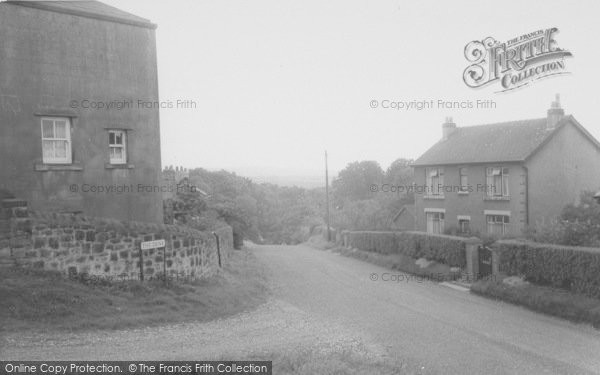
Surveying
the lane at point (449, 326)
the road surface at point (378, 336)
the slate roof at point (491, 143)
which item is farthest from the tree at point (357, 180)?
the road surface at point (378, 336)

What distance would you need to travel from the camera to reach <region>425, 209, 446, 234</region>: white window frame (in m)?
36.2

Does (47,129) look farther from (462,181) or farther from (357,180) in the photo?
(357,180)

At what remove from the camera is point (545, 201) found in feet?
100

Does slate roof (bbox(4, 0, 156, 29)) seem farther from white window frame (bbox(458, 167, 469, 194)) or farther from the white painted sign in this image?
white window frame (bbox(458, 167, 469, 194))

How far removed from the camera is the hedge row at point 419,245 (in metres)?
23.2

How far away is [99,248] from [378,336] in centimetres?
761

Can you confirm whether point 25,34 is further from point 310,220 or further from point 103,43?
point 310,220

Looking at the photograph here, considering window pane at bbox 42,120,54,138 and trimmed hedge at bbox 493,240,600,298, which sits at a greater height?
window pane at bbox 42,120,54,138

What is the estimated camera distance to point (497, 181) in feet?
105

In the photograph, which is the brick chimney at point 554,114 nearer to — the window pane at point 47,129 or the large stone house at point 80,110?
the large stone house at point 80,110

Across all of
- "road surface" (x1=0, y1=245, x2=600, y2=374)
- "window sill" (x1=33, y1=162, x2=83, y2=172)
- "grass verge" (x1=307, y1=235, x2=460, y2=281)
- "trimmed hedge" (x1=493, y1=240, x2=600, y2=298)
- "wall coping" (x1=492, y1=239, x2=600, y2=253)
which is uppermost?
"window sill" (x1=33, y1=162, x2=83, y2=172)

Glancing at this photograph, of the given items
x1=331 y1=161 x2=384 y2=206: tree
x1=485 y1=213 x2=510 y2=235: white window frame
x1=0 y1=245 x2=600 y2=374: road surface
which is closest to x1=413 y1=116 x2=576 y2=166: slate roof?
x1=485 y1=213 x2=510 y2=235: white window frame

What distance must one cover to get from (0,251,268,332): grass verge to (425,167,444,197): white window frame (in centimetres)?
2342

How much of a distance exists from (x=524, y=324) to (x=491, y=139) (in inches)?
859
